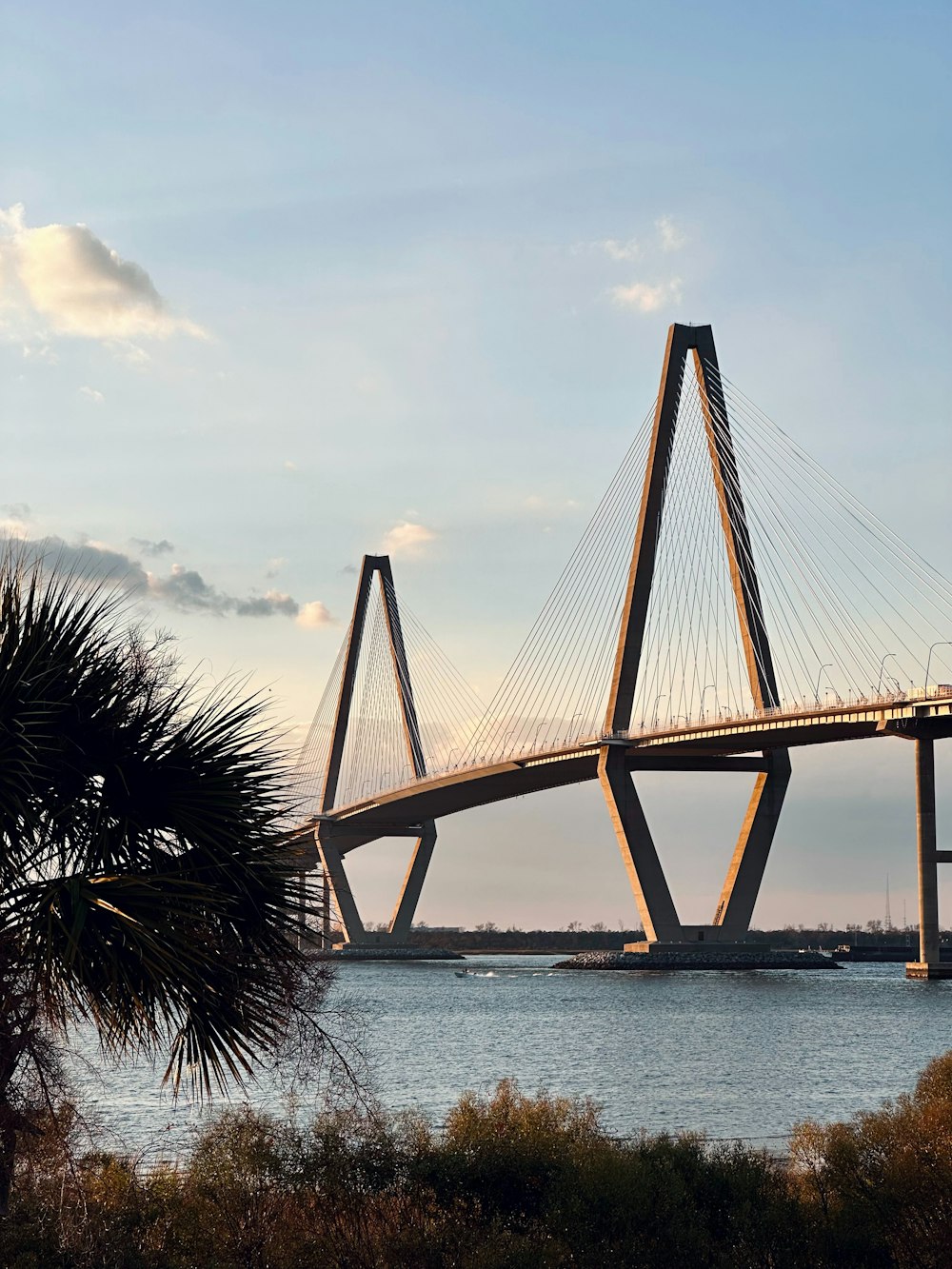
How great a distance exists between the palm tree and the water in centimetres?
574

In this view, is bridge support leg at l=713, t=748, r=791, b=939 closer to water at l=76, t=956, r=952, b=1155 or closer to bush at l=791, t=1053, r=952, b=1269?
water at l=76, t=956, r=952, b=1155

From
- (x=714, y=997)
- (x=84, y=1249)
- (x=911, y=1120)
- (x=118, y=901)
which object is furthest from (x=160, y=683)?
(x=714, y=997)

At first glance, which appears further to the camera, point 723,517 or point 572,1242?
point 723,517

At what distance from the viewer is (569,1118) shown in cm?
1323

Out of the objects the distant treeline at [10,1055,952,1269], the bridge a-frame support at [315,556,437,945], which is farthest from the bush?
the bridge a-frame support at [315,556,437,945]

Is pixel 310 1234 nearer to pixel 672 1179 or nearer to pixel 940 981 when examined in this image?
pixel 672 1179

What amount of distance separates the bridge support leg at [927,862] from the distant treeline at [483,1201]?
4516cm

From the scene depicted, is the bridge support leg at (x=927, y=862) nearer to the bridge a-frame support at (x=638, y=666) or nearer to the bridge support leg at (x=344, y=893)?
the bridge a-frame support at (x=638, y=666)

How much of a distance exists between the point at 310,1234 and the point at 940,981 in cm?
5477

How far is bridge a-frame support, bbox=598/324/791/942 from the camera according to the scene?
198 feet

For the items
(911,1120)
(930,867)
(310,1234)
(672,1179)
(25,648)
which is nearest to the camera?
(25,648)

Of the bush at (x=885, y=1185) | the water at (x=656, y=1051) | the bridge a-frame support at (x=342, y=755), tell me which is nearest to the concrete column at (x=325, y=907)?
the bush at (x=885, y=1185)

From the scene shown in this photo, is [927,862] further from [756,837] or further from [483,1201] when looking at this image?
[483,1201]

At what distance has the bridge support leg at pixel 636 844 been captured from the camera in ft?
200
